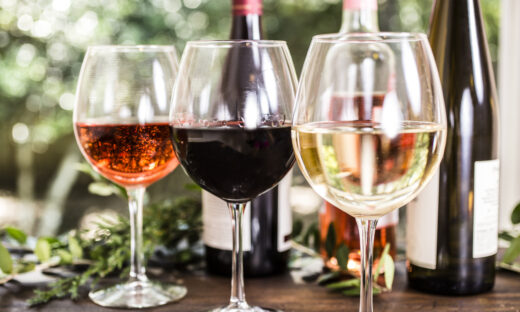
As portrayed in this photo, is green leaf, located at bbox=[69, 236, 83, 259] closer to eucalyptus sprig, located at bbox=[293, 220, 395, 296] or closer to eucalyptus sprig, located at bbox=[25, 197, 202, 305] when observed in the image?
eucalyptus sprig, located at bbox=[25, 197, 202, 305]

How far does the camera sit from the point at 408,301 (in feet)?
2.86

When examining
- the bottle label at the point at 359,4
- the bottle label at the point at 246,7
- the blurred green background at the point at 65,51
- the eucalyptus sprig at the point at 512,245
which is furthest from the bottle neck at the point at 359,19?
the blurred green background at the point at 65,51

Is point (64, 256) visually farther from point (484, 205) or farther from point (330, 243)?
point (484, 205)

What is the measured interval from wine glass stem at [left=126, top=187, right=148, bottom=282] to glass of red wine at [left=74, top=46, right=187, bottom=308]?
0.02 metres

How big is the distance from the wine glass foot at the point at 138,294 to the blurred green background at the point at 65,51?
1.79 metres

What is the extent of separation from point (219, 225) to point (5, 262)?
0.34m

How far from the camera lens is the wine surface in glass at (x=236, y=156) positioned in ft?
2.43

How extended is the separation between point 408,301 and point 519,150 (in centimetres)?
195

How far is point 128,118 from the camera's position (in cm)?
90

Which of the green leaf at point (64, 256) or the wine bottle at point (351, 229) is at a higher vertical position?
the wine bottle at point (351, 229)

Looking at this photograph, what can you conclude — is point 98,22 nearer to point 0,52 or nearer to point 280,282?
point 0,52

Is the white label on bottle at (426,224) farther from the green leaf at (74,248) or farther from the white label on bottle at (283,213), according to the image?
the green leaf at (74,248)

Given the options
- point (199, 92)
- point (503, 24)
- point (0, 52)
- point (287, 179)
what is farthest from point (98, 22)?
point (199, 92)

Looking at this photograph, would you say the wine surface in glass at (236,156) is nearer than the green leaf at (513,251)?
Yes
